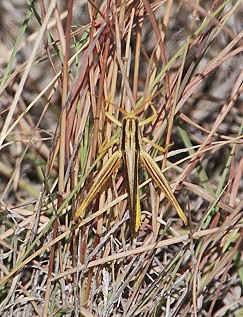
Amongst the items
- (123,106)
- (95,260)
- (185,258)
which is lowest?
(185,258)

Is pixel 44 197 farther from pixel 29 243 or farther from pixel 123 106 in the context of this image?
pixel 123 106

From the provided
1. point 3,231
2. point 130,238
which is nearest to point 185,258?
point 130,238

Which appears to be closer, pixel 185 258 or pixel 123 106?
pixel 123 106

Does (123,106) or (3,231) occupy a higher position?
(123,106)

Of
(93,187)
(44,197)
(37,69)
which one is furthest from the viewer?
(37,69)
